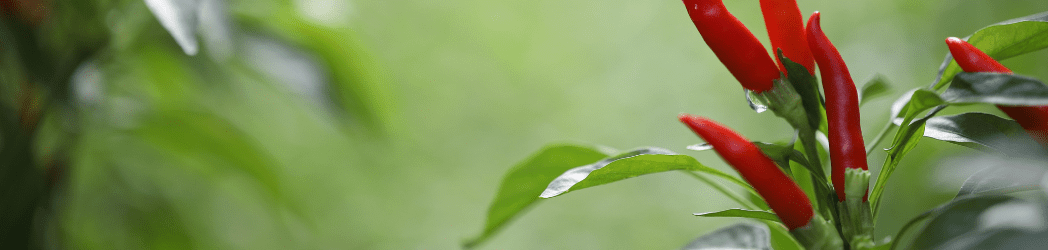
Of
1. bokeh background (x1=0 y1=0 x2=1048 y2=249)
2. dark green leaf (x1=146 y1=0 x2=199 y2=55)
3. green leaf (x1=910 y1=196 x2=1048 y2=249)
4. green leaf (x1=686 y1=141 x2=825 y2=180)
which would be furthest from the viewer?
bokeh background (x1=0 y1=0 x2=1048 y2=249)

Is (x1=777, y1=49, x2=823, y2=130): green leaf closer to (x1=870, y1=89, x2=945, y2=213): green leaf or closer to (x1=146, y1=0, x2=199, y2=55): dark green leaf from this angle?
(x1=870, y1=89, x2=945, y2=213): green leaf

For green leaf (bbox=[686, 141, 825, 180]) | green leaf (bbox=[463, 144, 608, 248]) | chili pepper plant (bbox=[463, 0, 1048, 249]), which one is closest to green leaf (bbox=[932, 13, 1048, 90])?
chili pepper plant (bbox=[463, 0, 1048, 249])

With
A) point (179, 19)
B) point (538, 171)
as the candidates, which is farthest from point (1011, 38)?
point (179, 19)

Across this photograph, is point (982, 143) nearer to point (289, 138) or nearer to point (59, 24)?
point (59, 24)

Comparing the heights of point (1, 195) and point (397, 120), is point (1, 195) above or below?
below

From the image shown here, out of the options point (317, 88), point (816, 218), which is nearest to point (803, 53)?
point (816, 218)

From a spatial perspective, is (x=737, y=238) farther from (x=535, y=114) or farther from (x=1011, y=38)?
(x=535, y=114)
